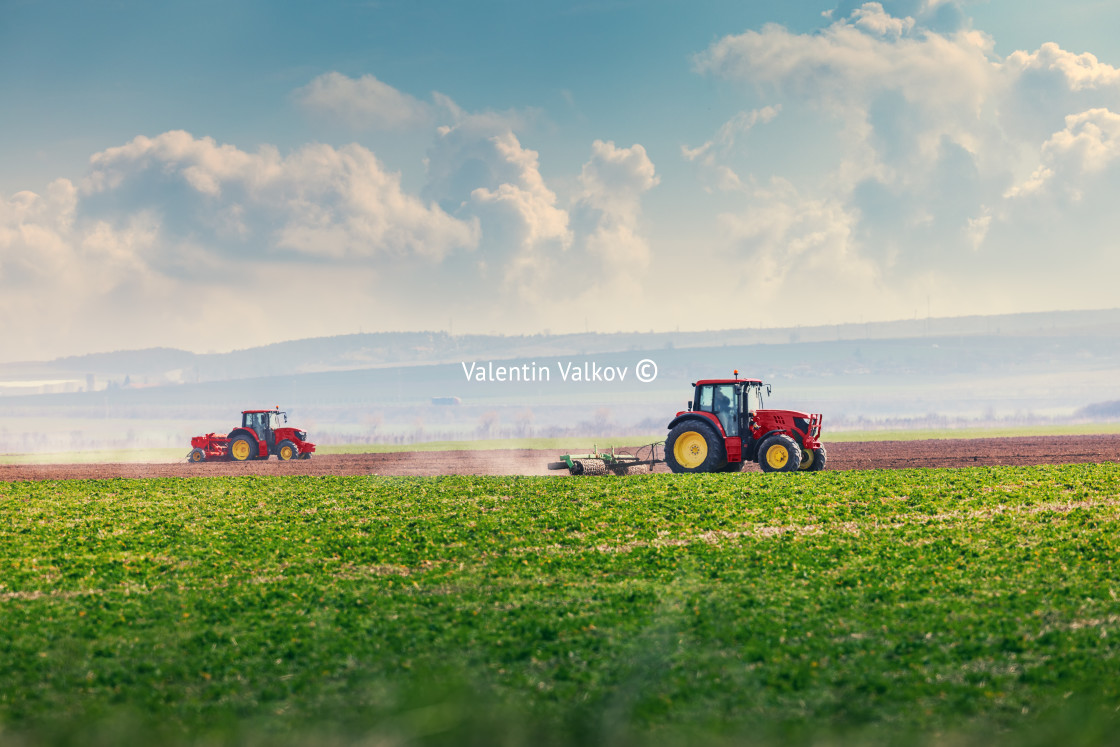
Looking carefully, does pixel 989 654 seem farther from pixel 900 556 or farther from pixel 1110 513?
pixel 1110 513

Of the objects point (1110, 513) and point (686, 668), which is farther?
point (1110, 513)

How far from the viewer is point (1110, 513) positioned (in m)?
19.0

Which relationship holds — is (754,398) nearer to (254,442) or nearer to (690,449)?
(690,449)

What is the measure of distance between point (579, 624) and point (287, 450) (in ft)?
129

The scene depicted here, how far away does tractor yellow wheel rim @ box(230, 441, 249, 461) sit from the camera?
1855 inches

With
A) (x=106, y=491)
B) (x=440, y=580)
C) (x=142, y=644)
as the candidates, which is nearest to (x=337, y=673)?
(x=142, y=644)

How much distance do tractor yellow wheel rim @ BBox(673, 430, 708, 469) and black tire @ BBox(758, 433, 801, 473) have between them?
2.00m

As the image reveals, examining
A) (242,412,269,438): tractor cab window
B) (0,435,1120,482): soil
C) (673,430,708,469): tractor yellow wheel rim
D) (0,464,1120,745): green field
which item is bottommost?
(0,464,1120,745): green field

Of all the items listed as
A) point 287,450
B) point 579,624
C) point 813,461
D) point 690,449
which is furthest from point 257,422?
point 579,624

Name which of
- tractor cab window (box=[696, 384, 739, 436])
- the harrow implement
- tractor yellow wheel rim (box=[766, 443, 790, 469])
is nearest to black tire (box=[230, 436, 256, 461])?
the harrow implement

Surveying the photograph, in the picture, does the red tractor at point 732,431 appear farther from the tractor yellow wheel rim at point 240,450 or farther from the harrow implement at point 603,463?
the tractor yellow wheel rim at point 240,450

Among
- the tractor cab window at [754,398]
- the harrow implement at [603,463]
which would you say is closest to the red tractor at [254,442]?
the harrow implement at [603,463]

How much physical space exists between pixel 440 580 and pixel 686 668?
5987 mm

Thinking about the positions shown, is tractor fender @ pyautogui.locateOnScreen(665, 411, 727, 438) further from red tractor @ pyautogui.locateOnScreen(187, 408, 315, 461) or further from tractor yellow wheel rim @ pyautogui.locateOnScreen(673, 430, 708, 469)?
red tractor @ pyautogui.locateOnScreen(187, 408, 315, 461)
